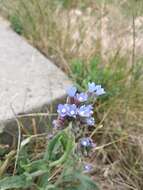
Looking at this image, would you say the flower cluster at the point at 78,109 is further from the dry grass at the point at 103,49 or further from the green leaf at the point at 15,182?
the dry grass at the point at 103,49

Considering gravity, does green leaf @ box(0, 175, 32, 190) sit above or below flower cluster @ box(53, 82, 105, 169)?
below

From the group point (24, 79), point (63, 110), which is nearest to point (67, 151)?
point (63, 110)

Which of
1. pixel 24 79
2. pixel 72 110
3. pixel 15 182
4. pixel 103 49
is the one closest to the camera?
pixel 72 110

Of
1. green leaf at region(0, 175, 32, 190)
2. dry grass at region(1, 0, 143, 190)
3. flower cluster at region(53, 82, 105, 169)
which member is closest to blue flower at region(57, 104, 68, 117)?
flower cluster at region(53, 82, 105, 169)

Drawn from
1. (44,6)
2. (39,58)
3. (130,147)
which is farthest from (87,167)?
(44,6)

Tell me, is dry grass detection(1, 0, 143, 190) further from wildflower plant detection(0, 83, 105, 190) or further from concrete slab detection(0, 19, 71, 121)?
wildflower plant detection(0, 83, 105, 190)

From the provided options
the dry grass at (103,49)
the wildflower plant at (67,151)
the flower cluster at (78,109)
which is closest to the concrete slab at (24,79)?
the dry grass at (103,49)

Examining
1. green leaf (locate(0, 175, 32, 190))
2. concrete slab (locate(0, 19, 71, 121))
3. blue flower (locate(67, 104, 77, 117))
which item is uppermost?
concrete slab (locate(0, 19, 71, 121))

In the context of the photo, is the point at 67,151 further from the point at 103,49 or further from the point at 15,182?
the point at 103,49
